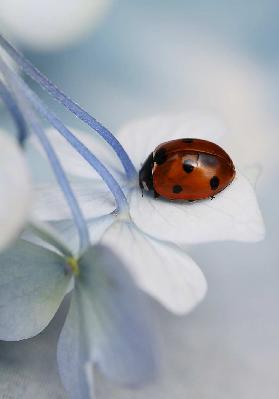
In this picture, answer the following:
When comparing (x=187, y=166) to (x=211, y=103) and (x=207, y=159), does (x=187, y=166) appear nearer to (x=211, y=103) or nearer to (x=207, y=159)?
(x=207, y=159)

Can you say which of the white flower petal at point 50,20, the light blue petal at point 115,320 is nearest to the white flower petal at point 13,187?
the light blue petal at point 115,320

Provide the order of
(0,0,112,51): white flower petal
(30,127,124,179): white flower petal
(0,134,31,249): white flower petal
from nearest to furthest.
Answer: (0,134,31,249): white flower petal → (30,127,124,179): white flower petal → (0,0,112,51): white flower petal

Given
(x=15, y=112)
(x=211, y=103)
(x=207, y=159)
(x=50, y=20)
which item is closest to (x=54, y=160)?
(x=15, y=112)

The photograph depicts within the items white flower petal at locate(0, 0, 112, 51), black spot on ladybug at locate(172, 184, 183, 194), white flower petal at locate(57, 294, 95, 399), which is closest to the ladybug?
black spot on ladybug at locate(172, 184, 183, 194)

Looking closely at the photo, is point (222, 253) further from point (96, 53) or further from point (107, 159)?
point (96, 53)

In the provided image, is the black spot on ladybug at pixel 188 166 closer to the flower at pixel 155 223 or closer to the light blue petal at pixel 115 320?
the flower at pixel 155 223

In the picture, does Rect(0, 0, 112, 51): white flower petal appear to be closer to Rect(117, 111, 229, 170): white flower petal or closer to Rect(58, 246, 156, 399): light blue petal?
Rect(117, 111, 229, 170): white flower petal

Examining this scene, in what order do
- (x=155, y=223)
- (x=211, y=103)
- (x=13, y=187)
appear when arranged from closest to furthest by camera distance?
(x=13, y=187) → (x=155, y=223) → (x=211, y=103)
